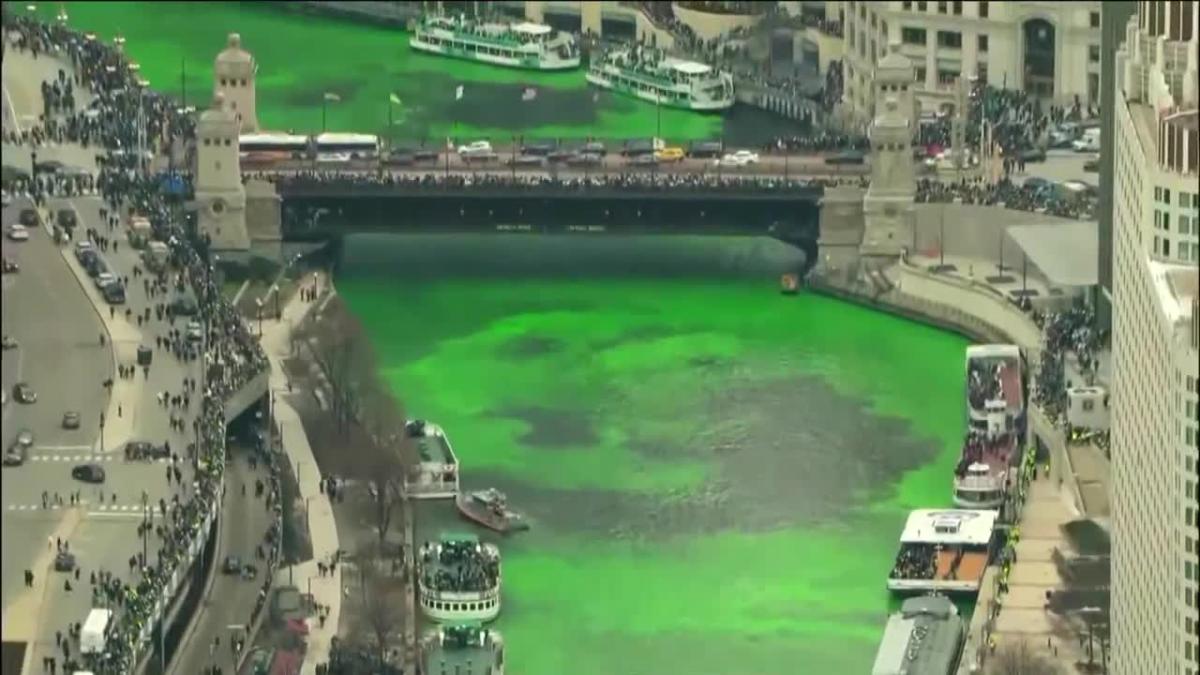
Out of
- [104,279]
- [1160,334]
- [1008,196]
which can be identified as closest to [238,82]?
[1008,196]

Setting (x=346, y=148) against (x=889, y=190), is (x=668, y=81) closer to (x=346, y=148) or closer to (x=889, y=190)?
(x=346, y=148)

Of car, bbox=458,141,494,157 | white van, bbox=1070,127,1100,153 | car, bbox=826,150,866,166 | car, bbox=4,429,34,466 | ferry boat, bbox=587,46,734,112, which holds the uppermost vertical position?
ferry boat, bbox=587,46,734,112

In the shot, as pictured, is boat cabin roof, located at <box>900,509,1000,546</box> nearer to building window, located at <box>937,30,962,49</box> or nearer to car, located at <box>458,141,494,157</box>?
car, located at <box>458,141,494,157</box>

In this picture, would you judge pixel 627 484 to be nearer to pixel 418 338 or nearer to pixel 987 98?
pixel 418 338

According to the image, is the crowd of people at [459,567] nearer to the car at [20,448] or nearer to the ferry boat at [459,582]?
the ferry boat at [459,582]

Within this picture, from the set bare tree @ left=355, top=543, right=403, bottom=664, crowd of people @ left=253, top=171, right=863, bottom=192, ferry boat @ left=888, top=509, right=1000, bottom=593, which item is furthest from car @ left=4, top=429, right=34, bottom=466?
crowd of people @ left=253, top=171, right=863, bottom=192

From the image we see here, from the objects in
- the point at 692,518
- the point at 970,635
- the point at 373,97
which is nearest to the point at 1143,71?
the point at 970,635

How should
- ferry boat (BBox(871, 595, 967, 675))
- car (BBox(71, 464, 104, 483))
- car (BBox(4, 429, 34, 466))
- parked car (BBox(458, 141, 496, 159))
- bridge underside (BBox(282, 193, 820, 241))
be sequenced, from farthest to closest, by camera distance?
parked car (BBox(458, 141, 496, 159)) < bridge underside (BBox(282, 193, 820, 241)) < car (BBox(71, 464, 104, 483)) < ferry boat (BBox(871, 595, 967, 675)) < car (BBox(4, 429, 34, 466))
